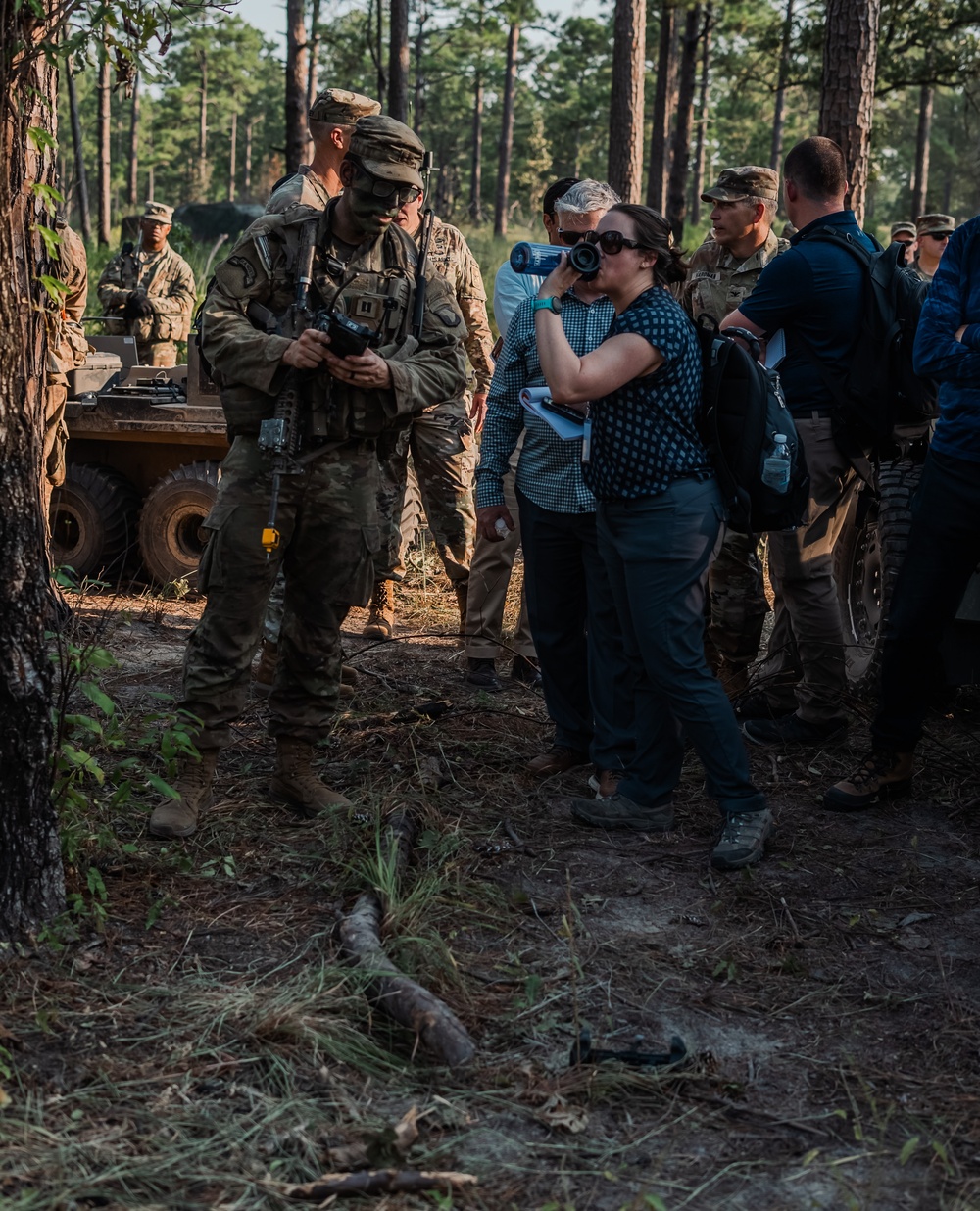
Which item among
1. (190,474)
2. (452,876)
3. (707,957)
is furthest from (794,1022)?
(190,474)

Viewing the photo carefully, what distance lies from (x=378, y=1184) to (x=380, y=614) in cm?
507

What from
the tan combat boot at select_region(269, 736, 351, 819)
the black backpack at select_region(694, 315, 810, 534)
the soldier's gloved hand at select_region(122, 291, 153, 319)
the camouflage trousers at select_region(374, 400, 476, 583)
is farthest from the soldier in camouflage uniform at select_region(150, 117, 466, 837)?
the soldier's gloved hand at select_region(122, 291, 153, 319)

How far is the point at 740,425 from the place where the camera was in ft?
14.2

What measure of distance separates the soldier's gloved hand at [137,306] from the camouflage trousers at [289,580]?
8815 mm

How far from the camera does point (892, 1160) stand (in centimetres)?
284

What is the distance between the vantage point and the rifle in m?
4.34

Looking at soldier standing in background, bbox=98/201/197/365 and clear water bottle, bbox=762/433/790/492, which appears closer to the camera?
clear water bottle, bbox=762/433/790/492

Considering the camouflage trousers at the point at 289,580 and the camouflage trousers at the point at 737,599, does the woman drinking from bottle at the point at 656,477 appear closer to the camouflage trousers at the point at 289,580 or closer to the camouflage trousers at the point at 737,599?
the camouflage trousers at the point at 289,580

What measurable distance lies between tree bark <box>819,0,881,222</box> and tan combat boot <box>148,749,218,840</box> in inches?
221

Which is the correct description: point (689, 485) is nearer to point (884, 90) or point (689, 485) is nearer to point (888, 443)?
point (888, 443)

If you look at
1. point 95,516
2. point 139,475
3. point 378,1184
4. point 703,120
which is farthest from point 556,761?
point 703,120

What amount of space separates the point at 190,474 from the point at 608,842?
4737mm

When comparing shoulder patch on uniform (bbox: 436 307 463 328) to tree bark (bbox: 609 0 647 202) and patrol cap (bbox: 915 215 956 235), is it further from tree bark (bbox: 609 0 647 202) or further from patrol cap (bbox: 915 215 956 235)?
tree bark (bbox: 609 0 647 202)

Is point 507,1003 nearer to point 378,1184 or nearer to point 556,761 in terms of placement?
point 378,1184
